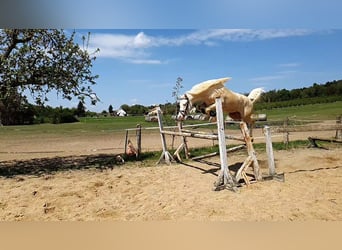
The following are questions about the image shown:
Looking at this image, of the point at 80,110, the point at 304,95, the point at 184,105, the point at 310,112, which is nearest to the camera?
the point at 184,105

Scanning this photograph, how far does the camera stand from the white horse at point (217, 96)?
2430mm

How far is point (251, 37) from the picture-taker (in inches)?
110

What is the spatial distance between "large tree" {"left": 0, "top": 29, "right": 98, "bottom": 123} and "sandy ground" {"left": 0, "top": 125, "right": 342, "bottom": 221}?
32.6 inches

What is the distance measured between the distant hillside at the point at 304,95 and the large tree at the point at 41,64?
1.76 metres

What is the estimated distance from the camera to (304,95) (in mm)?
3156

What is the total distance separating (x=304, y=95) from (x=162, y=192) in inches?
65.9

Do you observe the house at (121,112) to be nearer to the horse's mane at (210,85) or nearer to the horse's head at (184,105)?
the horse's head at (184,105)

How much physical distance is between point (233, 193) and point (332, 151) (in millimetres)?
2616

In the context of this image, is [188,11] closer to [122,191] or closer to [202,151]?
[122,191]

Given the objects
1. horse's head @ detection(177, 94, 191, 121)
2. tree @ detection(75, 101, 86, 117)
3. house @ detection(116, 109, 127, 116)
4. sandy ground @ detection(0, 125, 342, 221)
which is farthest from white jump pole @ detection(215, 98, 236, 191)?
tree @ detection(75, 101, 86, 117)

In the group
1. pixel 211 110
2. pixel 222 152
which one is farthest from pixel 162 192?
pixel 211 110

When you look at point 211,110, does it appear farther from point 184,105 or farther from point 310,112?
point 310,112

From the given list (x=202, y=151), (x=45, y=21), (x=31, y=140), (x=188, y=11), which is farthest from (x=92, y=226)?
(x=31, y=140)

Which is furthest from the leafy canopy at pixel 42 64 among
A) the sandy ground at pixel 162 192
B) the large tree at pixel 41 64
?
the sandy ground at pixel 162 192
